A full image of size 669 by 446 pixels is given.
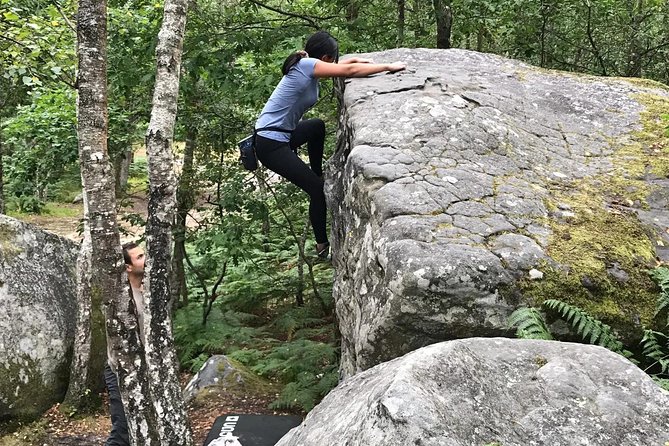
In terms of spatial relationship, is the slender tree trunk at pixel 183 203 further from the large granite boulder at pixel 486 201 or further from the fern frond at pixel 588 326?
the fern frond at pixel 588 326

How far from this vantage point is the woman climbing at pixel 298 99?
18.2 feet

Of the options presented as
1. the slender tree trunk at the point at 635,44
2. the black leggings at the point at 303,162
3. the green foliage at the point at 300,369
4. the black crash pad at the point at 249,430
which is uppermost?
the slender tree trunk at the point at 635,44

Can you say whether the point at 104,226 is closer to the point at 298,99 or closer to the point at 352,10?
the point at 298,99

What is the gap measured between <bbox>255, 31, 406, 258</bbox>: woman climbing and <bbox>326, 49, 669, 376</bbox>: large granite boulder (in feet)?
0.54

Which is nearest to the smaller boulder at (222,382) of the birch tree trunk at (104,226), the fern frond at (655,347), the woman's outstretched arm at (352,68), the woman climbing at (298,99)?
the birch tree trunk at (104,226)

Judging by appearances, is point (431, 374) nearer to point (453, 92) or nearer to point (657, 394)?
point (657, 394)

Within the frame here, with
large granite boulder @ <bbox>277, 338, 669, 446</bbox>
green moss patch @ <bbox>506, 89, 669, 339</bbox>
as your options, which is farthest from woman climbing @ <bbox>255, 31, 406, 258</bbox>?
large granite boulder @ <bbox>277, 338, 669, 446</bbox>

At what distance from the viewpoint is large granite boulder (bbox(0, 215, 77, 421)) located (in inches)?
289

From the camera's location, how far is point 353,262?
4746 mm

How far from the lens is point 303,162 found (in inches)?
233

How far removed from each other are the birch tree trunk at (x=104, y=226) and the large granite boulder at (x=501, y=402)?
9.34 ft

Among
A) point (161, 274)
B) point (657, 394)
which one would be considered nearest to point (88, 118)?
point (161, 274)

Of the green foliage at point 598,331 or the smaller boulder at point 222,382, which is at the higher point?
the green foliage at point 598,331

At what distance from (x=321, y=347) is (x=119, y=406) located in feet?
9.54
